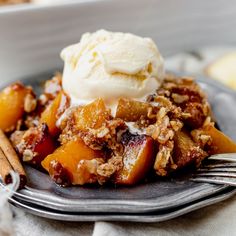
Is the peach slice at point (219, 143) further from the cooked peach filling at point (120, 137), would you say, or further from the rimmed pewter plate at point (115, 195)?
the rimmed pewter plate at point (115, 195)

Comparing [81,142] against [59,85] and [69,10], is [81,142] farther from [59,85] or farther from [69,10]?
[69,10]

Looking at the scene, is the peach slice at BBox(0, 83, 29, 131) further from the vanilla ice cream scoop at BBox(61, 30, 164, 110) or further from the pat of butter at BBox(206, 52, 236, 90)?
the pat of butter at BBox(206, 52, 236, 90)

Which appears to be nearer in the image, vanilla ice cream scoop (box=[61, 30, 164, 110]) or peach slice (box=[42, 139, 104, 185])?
peach slice (box=[42, 139, 104, 185])

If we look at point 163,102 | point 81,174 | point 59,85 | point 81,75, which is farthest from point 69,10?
point 81,174

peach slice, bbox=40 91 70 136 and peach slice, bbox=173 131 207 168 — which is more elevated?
peach slice, bbox=40 91 70 136

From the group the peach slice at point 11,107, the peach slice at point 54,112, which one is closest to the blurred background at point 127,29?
the peach slice at point 11,107

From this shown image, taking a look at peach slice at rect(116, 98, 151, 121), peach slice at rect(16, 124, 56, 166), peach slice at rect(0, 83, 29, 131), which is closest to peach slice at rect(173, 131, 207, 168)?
peach slice at rect(116, 98, 151, 121)
